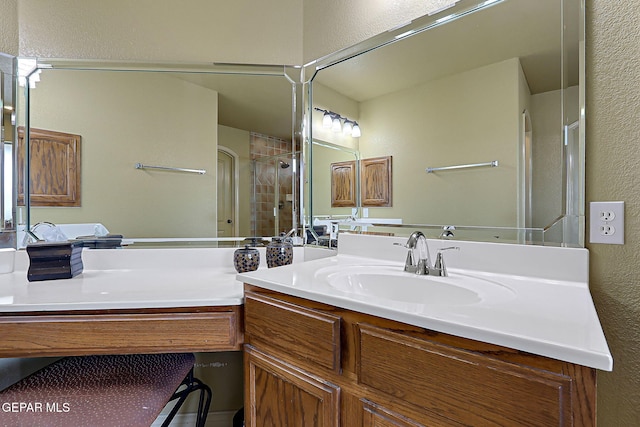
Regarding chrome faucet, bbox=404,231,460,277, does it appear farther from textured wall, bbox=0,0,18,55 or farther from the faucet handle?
textured wall, bbox=0,0,18,55

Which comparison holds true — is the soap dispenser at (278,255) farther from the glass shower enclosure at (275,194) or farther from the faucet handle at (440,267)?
the faucet handle at (440,267)

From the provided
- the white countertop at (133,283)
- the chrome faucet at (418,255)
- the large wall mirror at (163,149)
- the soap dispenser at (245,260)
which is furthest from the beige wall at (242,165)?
the chrome faucet at (418,255)

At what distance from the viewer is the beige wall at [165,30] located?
1576mm

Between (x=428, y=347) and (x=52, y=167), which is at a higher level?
(x=52, y=167)

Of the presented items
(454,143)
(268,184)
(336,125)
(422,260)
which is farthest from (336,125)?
(422,260)

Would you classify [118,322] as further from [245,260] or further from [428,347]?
[428,347]

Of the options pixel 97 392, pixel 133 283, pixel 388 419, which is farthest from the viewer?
pixel 133 283

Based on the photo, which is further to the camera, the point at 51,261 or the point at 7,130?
the point at 7,130

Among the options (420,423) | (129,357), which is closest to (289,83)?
(129,357)

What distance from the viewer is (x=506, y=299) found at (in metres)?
0.81

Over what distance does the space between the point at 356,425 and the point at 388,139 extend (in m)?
1.14

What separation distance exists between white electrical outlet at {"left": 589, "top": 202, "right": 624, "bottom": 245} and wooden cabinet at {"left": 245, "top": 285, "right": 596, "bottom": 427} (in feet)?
1.84

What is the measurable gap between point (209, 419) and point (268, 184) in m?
1.29

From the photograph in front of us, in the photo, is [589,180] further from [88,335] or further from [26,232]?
[26,232]
